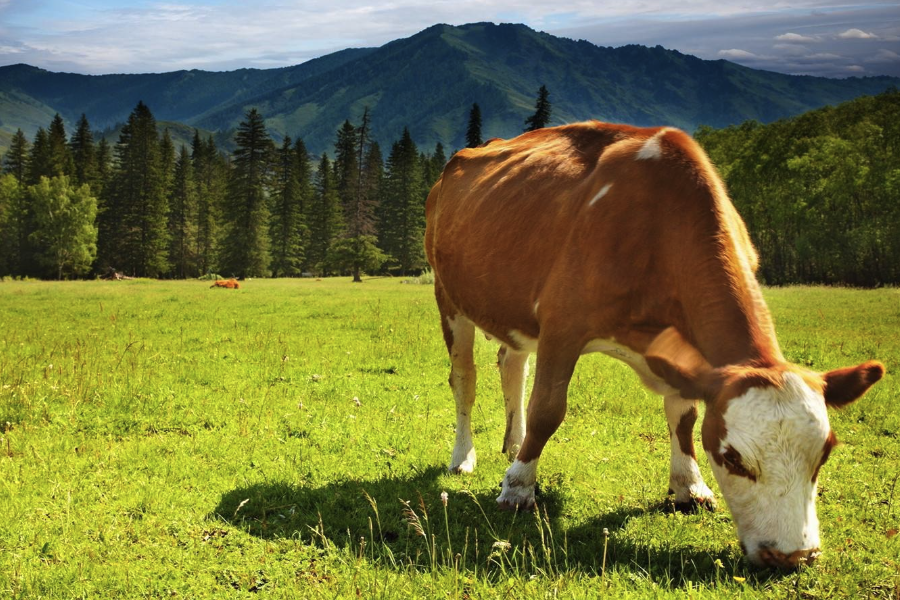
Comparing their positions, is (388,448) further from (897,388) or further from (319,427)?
(897,388)

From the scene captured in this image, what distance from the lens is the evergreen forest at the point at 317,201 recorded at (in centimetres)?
5300

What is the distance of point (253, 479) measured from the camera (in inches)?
255

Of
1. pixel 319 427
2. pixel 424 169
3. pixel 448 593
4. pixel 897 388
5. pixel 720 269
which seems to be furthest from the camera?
pixel 424 169

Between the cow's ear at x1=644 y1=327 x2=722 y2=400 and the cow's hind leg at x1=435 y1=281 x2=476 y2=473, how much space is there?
2764 mm

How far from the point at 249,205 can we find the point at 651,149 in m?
67.8

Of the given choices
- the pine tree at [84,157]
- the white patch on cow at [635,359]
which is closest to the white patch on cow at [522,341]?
the white patch on cow at [635,359]

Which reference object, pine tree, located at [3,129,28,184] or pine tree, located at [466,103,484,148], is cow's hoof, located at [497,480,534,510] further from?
pine tree, located at [3,129,28,184]

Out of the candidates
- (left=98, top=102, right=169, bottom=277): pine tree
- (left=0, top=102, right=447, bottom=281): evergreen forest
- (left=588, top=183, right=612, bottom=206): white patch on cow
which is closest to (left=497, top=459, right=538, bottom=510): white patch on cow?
(left=588, top=183, right=612, bottom=206): white patch on cow

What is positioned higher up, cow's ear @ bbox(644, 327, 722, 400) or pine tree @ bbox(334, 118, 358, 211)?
→ pine tree @ bbox(334, 118, 358, 211)

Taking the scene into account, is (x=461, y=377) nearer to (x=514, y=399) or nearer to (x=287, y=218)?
(x=514, y=399)

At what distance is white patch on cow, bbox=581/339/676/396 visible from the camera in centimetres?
505

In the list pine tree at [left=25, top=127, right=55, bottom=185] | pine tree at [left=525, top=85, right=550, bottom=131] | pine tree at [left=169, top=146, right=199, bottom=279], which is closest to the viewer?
pine tree at [left=525, top=85, right=550, bottom=131]

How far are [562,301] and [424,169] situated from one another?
90.3m

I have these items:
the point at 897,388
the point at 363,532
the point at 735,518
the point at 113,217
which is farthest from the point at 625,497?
the point at 113,217
